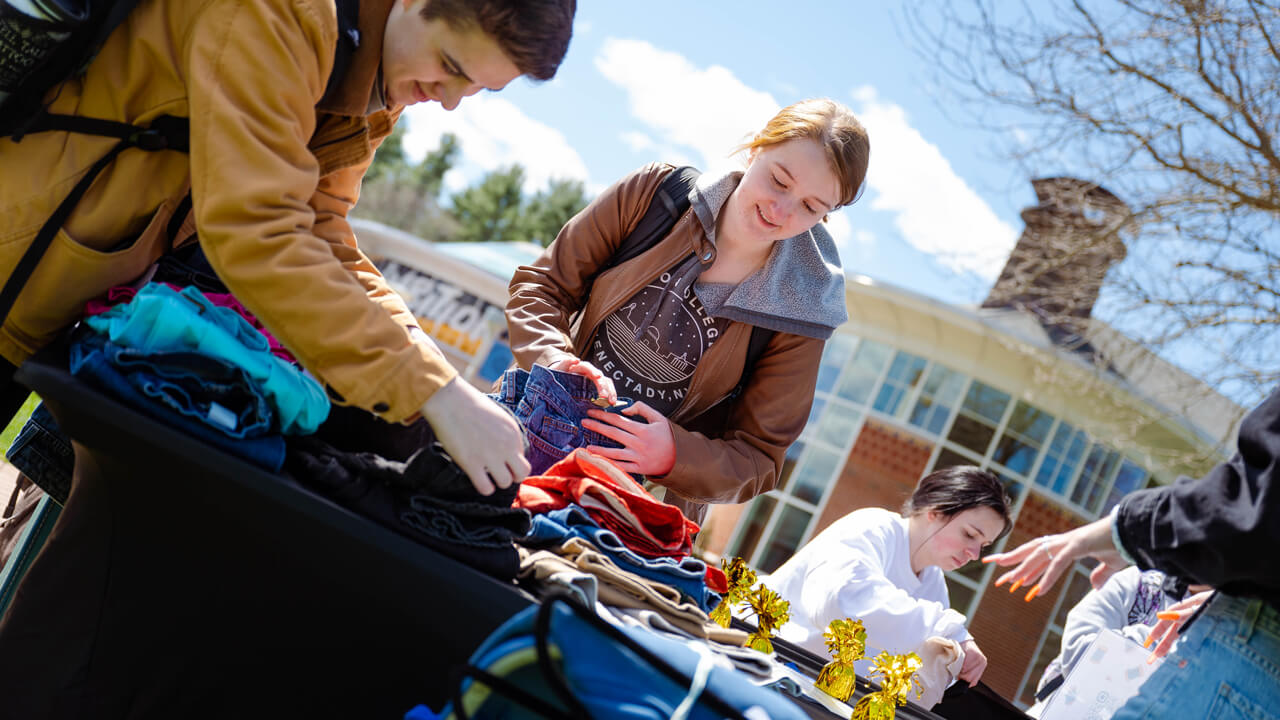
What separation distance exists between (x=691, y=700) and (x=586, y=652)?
0.14 m

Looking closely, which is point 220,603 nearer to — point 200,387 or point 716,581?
point 200,387

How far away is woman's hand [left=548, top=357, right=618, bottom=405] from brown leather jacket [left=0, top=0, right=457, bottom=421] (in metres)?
0.75

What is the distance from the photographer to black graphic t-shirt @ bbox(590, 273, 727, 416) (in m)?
2.53

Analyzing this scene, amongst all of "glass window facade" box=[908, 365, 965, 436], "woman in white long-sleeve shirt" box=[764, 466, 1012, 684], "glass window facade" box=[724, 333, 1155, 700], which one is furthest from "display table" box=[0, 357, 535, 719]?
"glass window facade" box=[908, 365, 965, 436]

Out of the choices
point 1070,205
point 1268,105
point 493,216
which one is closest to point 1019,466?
point 1070,205

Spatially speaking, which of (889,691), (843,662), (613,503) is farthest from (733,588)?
(613,503)

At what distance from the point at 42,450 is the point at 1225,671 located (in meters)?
2.08

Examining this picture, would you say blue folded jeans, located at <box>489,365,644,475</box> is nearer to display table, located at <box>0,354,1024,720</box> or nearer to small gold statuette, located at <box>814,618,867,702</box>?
small gold statuette, located at <box>814,618,867,702</box>

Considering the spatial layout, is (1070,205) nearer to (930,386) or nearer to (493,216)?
(930,386)

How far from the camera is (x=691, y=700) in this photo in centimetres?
112

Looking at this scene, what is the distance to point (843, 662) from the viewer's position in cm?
220

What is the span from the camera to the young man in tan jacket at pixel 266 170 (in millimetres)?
1368

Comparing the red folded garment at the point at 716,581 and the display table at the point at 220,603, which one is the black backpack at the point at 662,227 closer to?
the red folded garment at the point at 716,581

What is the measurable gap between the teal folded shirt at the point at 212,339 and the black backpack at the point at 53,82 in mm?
181
